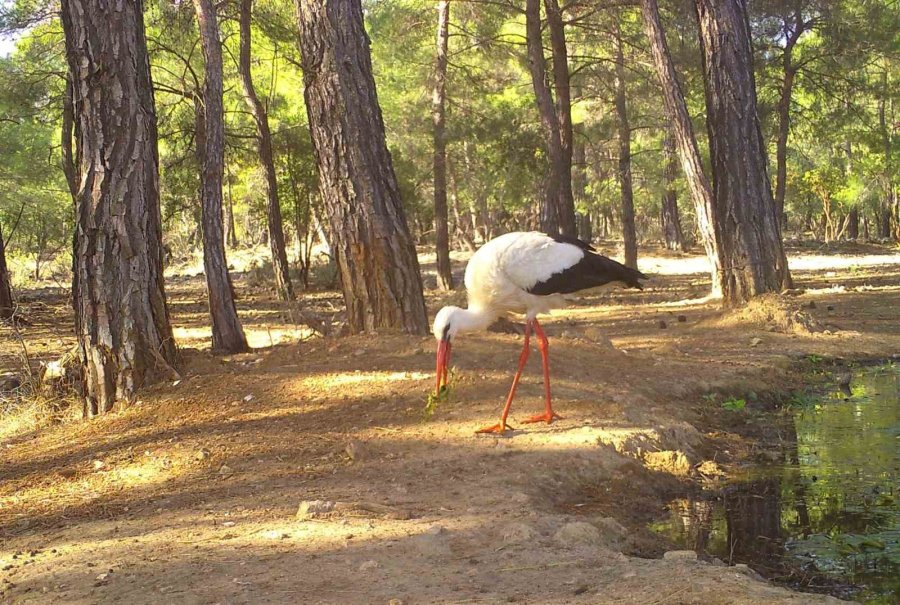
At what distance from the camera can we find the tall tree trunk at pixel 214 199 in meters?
10.4

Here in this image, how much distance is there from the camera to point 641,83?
74.5ft

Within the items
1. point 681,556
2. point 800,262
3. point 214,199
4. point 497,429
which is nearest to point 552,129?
point 214,199

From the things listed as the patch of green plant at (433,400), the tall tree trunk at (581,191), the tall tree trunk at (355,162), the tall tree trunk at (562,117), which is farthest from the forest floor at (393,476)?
the tall tree trunk at (581,191)

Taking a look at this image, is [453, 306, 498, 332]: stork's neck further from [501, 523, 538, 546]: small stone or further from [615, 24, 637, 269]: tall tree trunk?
[615, 24, 637, 269]: tall tree trunk

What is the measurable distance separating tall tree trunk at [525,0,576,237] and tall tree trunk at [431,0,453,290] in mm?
3025

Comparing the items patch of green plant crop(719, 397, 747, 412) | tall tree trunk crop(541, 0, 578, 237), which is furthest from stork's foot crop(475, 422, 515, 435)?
tall tree trunk crop(541, 0, 578, 237)

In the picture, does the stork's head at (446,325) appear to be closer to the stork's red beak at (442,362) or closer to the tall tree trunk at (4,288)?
the stork's red beak at (442,362)

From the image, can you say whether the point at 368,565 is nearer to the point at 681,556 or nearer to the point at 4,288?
the point at 681,556

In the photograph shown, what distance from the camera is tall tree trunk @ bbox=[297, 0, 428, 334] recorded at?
8461mm

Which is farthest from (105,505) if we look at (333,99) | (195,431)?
(333,99)

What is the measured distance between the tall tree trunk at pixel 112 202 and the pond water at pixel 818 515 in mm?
4657

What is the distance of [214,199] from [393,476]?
5.69 metres

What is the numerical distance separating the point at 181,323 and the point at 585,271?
1195 cm

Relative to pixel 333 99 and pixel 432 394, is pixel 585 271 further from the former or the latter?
pixel 333 99
